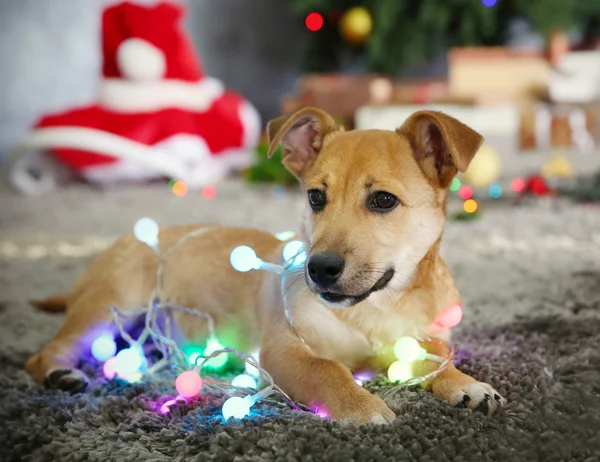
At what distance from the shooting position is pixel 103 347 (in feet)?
6.14

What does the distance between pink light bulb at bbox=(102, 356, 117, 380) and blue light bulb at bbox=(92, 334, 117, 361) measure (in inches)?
1.9

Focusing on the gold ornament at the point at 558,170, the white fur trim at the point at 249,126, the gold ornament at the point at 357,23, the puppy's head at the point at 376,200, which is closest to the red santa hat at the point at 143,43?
the white fur trim at the point at 249,126

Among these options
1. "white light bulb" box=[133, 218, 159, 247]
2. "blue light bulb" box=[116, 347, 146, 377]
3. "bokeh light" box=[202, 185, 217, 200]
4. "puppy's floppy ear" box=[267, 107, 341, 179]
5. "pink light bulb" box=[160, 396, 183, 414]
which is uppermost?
"puppy's floppy ear" box=[267, 107, 341, 179]

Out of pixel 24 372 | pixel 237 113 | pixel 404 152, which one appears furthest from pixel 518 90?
pixel 24 372

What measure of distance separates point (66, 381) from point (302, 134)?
98 centimetres

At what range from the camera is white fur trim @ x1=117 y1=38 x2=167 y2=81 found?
536 cm

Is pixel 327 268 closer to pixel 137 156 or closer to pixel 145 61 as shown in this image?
pixel 137 156

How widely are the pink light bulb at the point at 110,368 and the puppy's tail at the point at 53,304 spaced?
0.55m

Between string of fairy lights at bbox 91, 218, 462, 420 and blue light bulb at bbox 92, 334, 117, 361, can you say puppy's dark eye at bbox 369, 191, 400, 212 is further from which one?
blue light bulb at bbox 92, 334, 117, 361

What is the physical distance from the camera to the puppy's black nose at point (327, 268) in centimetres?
153

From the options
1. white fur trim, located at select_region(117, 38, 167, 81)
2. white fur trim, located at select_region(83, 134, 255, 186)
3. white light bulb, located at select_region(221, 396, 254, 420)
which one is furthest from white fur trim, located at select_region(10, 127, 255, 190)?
white light bulb, located at select_region(221, 396, 254, 420)

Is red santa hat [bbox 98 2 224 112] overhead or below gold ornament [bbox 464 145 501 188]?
overhead

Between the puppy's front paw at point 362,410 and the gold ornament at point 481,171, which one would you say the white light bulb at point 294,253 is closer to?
the puppy's front paw at point 362,410

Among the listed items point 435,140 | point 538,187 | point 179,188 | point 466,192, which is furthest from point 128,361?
point 179,188
